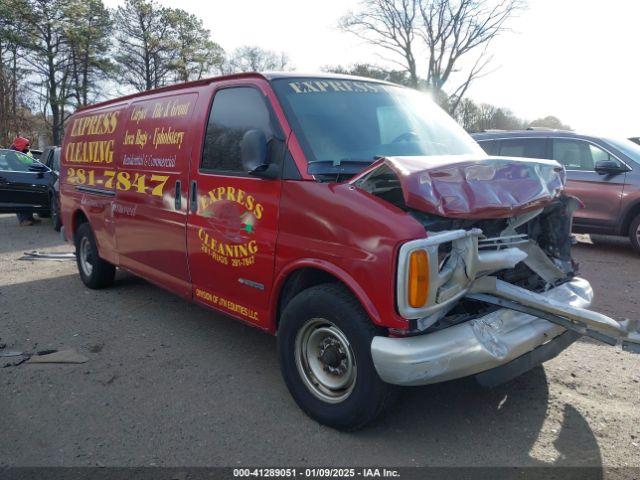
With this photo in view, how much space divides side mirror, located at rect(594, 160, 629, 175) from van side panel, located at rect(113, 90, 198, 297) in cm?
635

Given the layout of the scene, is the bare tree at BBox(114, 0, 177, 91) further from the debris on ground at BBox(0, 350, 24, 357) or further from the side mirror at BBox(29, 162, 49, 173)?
the debris on ground at BBox(0, 350, 24, 357)

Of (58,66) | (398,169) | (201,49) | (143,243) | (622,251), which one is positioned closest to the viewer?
(398,169)

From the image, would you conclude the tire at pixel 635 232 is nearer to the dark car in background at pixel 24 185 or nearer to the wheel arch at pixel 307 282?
the wheel arch at pixel 307 282

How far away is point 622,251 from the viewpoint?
27.5 feet

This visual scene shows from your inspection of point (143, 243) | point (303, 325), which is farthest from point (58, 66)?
point (303, 325)

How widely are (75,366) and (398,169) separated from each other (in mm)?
3009

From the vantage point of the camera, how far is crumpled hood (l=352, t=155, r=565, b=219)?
275cm

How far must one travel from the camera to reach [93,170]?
5781 millimetres

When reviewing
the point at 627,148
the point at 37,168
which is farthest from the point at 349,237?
the point at 37,168

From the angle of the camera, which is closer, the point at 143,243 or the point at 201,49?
the point at 143,243

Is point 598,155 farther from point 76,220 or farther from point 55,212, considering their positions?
point 55,212

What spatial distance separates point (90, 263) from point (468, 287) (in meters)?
4.92

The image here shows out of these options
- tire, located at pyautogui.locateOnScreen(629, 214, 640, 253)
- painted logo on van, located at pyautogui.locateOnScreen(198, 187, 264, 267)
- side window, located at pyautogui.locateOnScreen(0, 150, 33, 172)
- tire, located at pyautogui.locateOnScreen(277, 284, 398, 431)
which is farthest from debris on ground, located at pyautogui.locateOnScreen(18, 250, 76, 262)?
tire, located at pyautogui.locateOnScreen(629, 214, 640, 253)

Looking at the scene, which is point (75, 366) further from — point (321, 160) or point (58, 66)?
point (58, 66)
